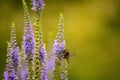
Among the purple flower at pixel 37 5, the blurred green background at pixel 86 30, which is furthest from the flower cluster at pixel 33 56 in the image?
the blurred green background at pixel 86 30

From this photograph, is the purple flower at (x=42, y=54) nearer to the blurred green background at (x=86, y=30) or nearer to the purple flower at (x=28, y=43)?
the purple flower at (x=28, y=43)

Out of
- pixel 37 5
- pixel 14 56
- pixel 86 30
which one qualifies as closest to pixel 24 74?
pixel 14 56

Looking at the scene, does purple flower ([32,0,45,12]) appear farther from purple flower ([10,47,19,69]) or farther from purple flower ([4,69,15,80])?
purple flower ([4,69,15,80])

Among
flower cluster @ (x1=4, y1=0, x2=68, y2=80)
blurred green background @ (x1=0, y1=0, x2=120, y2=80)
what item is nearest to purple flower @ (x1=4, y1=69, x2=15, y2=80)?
flower cluster @ (x1=4, y1=0, x2=68, y2=80)

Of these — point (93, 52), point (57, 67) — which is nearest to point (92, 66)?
point (93, 52)

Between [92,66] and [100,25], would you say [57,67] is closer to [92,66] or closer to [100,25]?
[92,66]

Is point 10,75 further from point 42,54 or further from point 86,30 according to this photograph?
point 86,30
